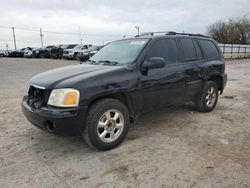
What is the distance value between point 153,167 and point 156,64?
166cm

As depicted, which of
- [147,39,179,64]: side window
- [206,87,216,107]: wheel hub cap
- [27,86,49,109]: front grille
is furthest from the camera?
[206,87,216,107]: wheel hub cap

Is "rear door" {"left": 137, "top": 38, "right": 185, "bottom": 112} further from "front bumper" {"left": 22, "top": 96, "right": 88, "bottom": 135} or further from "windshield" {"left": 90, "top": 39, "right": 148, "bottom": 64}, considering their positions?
"front bumper" {"left": 22, "top": 96, "right": 88, "bottom": 135}

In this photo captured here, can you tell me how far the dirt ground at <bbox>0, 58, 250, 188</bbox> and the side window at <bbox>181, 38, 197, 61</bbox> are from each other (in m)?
1.28

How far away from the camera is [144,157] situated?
3707 mm

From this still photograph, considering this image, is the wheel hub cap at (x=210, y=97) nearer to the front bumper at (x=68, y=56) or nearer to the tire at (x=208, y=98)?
the tire at (x=208, y=98)

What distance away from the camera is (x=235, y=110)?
20.5 ft

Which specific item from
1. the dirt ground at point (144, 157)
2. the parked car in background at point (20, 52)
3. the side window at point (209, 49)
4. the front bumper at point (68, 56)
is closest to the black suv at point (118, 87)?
the side window at point (209, 49)

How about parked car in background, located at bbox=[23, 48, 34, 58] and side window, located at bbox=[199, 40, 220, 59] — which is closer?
side window, located at bbox=[199, 40, 220, 59]

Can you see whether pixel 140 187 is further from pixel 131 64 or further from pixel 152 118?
pixel 152 118

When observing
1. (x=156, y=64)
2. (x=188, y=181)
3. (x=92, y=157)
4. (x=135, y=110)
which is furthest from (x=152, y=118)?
(x=188, y=181)

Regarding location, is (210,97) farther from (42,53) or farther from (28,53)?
(28,53)

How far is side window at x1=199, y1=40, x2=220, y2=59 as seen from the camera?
19.3 feet

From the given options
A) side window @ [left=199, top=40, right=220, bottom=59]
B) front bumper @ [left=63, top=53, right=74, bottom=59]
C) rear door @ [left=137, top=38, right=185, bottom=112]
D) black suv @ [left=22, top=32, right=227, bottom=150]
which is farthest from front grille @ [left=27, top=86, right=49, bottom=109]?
front bumper @ [left=63, top=53, right=74, bottom=59]

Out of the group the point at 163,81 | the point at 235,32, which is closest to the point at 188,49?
the point at 163,81
